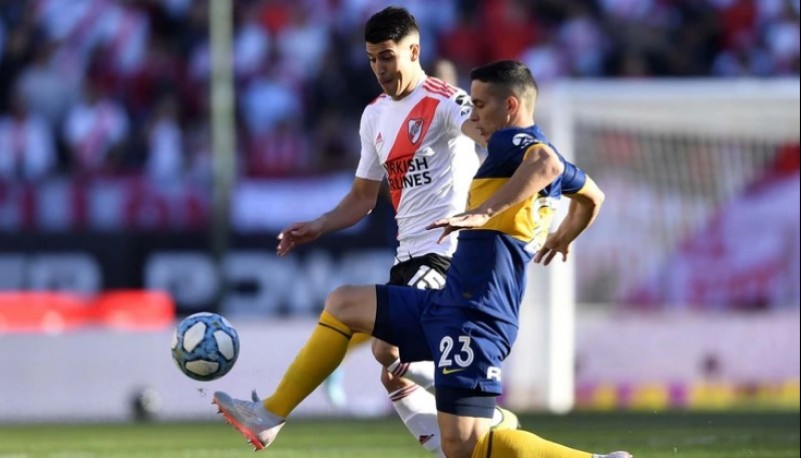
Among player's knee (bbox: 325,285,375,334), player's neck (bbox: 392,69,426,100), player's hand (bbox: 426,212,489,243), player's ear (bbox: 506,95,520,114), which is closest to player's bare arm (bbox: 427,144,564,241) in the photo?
player's hand (bbox: 426,212,489,243)

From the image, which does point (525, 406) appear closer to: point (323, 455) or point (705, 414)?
point (705, 414)

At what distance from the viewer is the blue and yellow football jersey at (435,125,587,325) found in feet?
20.6

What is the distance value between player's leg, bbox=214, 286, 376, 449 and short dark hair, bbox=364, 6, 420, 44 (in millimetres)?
1141

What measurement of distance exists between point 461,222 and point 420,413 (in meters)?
1.74

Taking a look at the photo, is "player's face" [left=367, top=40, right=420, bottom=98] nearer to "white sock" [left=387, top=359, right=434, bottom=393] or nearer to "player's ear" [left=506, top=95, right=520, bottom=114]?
"player's ear" [left=506, top=95, right=520, bottom=114]

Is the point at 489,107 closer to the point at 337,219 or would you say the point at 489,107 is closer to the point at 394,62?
the point at 394,62

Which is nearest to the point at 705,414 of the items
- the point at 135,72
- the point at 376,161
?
the point at 376,161

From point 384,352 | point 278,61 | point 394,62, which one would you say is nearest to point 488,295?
point 384,352

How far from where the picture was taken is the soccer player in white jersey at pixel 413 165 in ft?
23.4

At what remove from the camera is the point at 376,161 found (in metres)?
7.61

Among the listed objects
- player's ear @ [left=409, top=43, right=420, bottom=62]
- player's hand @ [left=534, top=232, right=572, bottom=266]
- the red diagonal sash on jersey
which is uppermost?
player's ear @ [left=409, top=43, right=420, bottom=62]

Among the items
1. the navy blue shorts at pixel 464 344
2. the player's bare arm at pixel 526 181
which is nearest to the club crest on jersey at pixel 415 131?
the navy blue shorts at pixel 464 344

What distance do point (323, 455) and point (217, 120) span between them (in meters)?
9.14

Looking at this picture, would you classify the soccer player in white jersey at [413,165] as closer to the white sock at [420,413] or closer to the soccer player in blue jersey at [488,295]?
the white sock at [420,413]
